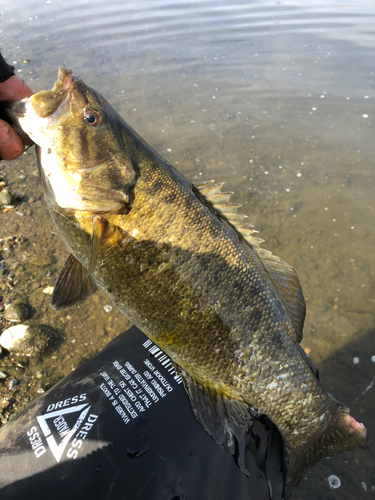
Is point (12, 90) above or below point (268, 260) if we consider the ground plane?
above

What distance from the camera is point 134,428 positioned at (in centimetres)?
176

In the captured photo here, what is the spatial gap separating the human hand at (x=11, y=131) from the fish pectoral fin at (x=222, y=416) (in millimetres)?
1681

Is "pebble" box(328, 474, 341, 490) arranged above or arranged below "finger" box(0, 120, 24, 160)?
below

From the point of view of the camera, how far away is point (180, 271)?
5.90ft

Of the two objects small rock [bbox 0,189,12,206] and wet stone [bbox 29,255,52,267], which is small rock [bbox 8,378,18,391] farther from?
small rock [bbox 0,189,12,206]

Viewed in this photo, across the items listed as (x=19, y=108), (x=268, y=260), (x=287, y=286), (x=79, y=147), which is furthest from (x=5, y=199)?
(x=287, y=286)

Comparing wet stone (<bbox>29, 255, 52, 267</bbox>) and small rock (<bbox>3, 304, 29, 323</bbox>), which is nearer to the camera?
small rock (<bbox>3, 304, 29, 323</bbox>)

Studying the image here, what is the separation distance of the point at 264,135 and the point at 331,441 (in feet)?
17.6

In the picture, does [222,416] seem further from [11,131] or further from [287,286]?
[11,131]

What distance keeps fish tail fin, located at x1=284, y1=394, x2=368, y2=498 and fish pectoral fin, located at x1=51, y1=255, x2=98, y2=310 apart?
5.30 feet

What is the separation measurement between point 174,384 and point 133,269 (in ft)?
2.58

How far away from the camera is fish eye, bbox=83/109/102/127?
5.68 feet

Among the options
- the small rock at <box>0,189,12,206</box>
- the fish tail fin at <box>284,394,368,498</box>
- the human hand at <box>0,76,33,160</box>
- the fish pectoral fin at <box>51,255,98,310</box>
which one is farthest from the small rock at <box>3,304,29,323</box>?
the fish tail fin at <box>284,394,368,498</box>

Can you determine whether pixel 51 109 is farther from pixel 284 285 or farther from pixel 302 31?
pixel 302 31
